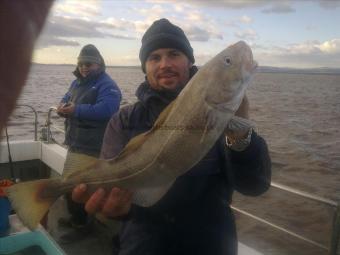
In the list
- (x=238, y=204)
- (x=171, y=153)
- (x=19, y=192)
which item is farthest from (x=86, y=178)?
(x=238, y=204)

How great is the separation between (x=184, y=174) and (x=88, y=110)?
10.1 ft

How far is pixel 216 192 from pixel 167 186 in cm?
60

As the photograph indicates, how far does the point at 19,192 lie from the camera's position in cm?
248

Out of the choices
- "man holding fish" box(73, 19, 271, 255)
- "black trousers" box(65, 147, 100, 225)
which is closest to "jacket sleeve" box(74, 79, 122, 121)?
"black trousers" box(65, 147, 100, 225)

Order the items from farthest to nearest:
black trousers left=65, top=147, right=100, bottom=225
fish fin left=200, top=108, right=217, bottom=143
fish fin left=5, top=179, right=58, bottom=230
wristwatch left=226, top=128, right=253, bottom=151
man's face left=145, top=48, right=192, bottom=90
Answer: black trousers left=65, top=147, right=100, bottom=225, man's face left=145, top=48, right=192, bottom=90, wristwatch left=226, top=128, right=253, bottom=151, fish fin left=5, top=179, right=58, bottom=230, fish fin left=200, top=108, right=217, bottom=143

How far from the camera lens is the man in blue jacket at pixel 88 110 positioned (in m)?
5.67

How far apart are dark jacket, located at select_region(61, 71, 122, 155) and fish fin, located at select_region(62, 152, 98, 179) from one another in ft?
10.1

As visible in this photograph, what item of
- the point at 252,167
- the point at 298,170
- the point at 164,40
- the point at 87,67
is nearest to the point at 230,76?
the point at 252,167

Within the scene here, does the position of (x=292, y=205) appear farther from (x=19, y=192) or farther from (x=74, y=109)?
(x=19, y=192)

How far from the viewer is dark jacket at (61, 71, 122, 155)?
5.65 meters

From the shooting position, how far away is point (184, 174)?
289cm

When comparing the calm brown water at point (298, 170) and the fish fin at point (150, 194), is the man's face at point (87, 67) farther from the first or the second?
the fish fin at point (150, 194)

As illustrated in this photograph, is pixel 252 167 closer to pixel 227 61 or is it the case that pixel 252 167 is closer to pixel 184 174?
pixel 184 174

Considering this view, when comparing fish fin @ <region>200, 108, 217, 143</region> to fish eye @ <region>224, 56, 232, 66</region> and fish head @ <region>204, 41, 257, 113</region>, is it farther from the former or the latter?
fish eye @ <region>224, 56, 232, 66</region>
